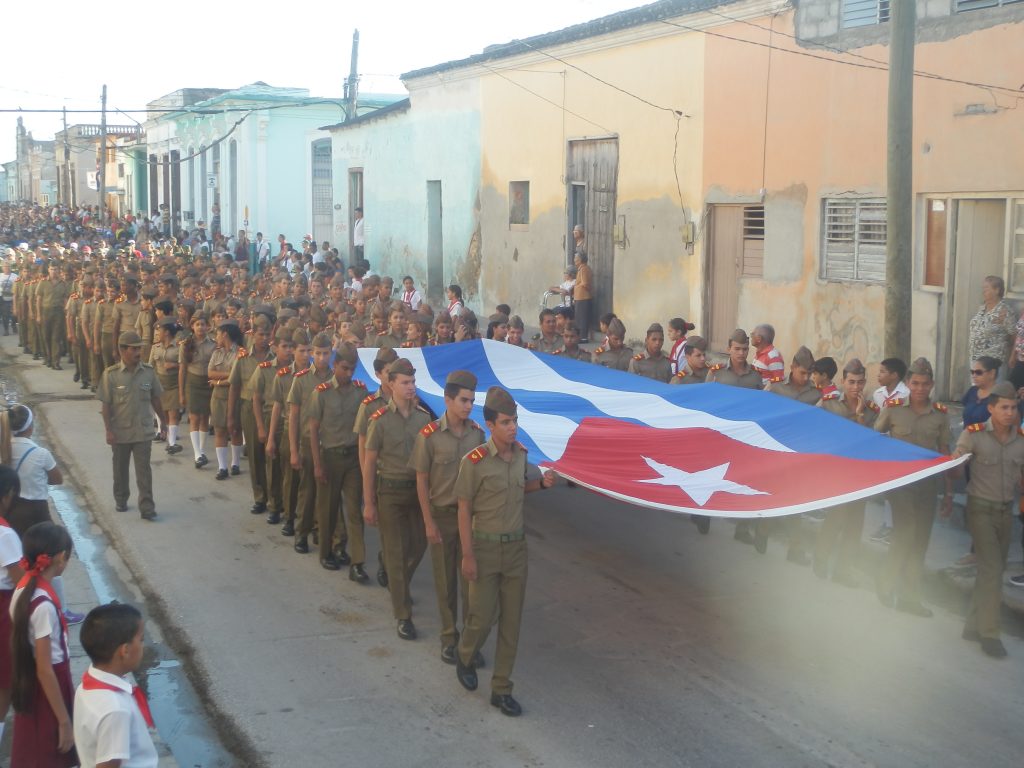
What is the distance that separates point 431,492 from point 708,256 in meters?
9.90

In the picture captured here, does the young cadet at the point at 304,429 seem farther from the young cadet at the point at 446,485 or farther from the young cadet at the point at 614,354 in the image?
the young cadet at the point at 614,354

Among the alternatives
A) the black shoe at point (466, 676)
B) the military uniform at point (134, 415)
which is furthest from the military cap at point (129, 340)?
the black shoe at point (466, 676)

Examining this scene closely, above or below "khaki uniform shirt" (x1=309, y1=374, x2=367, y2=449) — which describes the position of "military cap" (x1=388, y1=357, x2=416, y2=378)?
above

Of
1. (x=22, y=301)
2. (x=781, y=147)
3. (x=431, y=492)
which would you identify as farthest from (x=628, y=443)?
(x=22, y=301)

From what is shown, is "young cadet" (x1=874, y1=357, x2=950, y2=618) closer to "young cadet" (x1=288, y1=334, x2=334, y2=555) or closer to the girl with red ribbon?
"young cadet" (x1=288, y1=334, x2=334, y2=555)

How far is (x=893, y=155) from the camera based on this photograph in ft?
32.5

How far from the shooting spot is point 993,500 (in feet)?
23.4

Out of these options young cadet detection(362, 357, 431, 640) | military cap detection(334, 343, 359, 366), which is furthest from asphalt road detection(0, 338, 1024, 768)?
military cap detection(334, 343, 359, 366)

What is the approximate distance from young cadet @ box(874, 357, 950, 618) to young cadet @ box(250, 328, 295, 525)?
4833mm

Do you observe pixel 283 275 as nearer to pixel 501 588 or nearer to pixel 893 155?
pixel 893 155

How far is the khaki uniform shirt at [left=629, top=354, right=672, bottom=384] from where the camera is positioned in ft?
36.4

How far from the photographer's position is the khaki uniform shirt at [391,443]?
749 cm

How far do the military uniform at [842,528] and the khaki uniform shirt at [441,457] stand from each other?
282cm

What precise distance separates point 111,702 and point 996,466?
543cm
